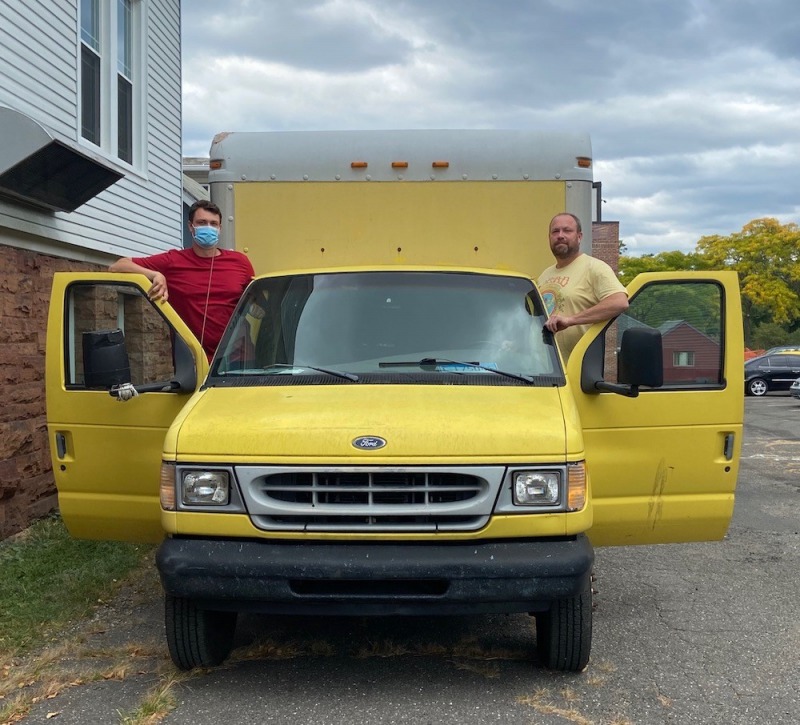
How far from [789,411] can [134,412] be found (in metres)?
20.0

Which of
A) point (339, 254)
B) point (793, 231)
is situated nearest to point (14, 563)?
point (339, 254)

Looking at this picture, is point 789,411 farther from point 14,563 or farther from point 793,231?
point 793,231

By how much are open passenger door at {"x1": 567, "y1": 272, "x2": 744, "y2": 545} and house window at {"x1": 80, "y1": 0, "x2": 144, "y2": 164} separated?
685 centimetres

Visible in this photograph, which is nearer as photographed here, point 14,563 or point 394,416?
point 394,416

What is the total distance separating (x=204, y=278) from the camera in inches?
217

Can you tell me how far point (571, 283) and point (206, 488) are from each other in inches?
102

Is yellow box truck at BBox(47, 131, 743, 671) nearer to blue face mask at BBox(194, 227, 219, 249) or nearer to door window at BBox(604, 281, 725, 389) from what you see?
door window at BBox(604, 281, 725, 389)

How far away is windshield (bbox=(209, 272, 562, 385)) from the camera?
458 centimetres

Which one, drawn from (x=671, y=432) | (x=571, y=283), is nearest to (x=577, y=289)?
(x=571, y=283)

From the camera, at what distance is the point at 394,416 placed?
13.0ft

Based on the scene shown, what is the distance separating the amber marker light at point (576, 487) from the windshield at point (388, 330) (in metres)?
0.67

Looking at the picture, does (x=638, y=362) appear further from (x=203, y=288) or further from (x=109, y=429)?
(x=109, y=429)

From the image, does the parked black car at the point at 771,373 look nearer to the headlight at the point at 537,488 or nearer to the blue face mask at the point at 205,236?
the blue face mask at the point at 205,236

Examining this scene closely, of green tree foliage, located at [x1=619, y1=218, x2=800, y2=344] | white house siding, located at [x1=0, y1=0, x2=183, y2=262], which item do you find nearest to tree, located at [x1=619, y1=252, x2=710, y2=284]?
green tree foliage, located at [x1=619, y1=218, x2=800, y2=344]
